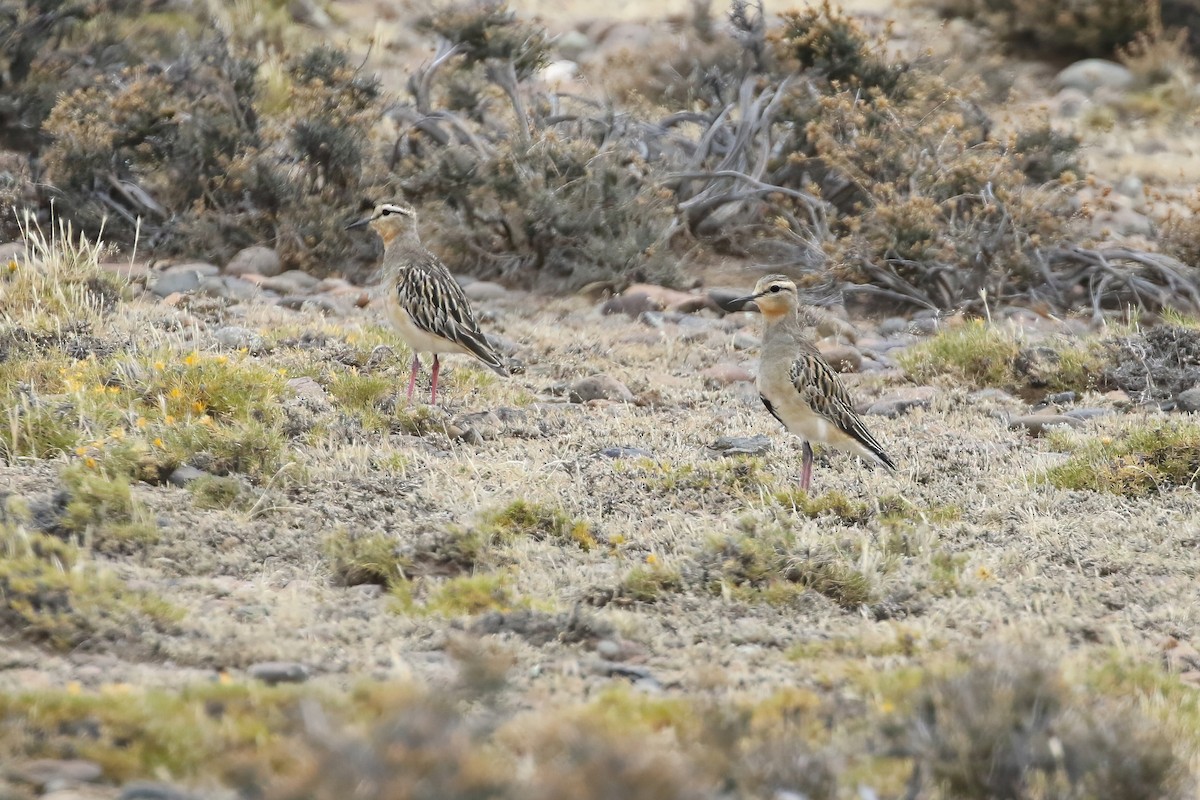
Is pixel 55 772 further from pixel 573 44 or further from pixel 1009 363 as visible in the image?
pixel 573 44

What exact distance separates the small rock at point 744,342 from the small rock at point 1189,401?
3.13 meters

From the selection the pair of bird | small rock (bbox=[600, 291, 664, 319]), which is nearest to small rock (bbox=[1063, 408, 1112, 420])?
the pair of bird

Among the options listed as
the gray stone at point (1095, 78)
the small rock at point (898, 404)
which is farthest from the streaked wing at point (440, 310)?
the gray stone at point (1095, 78)

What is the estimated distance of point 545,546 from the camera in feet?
21.4

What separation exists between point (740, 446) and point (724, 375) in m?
2.08

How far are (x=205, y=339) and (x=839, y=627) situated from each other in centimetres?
558

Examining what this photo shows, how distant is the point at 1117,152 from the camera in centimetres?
1861

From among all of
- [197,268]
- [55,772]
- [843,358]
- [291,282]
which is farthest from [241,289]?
[55,772]

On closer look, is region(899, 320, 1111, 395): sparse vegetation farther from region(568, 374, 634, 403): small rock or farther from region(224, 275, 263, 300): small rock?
region(224, 275, 263, 300): small rock

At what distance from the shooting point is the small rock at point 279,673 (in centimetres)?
470

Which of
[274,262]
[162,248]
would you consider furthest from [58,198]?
[274,262]

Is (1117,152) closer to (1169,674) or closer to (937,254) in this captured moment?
(937,254)

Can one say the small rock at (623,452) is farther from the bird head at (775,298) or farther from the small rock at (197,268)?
the small rock at (197,268)

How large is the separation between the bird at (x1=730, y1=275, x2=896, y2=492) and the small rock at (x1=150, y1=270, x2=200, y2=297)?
5.52m
